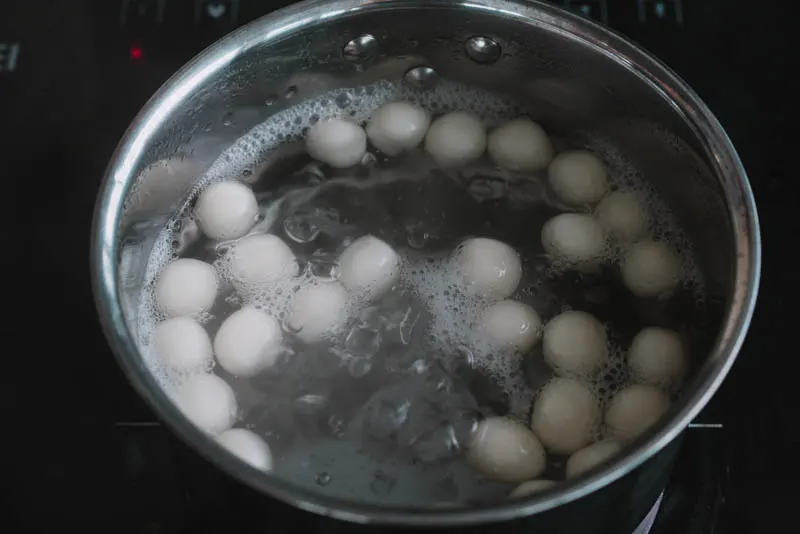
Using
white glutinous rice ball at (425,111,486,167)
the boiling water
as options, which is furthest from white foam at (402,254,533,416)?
white glutinous rice ball at (425,111,486,167)

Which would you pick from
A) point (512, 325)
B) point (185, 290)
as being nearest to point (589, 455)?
point (512, 325)

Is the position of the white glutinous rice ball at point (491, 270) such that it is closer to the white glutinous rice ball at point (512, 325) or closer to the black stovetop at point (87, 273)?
the white glutinous rice ball at point (512, 325)

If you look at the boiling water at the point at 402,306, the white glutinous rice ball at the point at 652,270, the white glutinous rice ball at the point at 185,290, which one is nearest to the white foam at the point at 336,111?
the boiling water at the point at 402,306

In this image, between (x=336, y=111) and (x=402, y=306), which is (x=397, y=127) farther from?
(x=402, y=306)

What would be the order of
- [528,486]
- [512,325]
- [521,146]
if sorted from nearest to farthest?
[528,486]
[512,325]
[521,146]

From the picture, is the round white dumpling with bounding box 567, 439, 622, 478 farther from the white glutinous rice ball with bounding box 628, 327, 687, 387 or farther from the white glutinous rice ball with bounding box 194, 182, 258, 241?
the white glutinous rice ball with bounding box 194, 182, 258, 241

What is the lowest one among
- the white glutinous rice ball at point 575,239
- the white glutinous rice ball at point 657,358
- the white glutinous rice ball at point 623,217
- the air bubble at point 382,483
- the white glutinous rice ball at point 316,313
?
the air bubble at point 382,483
